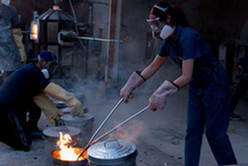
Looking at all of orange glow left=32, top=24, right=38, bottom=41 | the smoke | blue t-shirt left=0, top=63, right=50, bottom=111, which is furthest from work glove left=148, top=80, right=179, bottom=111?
orange glow left=32, top=24, right=38, bottom=41

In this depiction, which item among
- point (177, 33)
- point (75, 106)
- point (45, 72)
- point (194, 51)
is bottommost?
point (75, 106)

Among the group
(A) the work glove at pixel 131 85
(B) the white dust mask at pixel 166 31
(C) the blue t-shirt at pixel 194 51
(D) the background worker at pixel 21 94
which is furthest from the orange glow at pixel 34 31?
(B) the white dust mask at pixel 166 31

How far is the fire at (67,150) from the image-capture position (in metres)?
3.70

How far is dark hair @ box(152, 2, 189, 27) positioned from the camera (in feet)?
11.0

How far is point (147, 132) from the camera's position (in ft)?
19.5

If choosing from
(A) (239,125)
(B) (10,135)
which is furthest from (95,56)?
(B) (10,135)

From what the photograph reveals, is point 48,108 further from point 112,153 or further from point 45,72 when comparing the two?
point 112,153

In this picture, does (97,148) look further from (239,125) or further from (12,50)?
(12,50)

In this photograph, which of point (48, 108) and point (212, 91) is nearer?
point (212, 91)

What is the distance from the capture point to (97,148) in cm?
317

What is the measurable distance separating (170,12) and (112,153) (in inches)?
59.9

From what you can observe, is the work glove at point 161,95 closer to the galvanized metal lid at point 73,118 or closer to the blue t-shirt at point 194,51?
the blue t-shirt at point 194,51

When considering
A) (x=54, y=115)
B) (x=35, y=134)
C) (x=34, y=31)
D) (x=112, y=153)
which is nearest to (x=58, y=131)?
(x=54, y=115)

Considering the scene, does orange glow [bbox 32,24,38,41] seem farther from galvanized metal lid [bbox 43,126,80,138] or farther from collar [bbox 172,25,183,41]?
collar [bbox 172,25,183,41]
